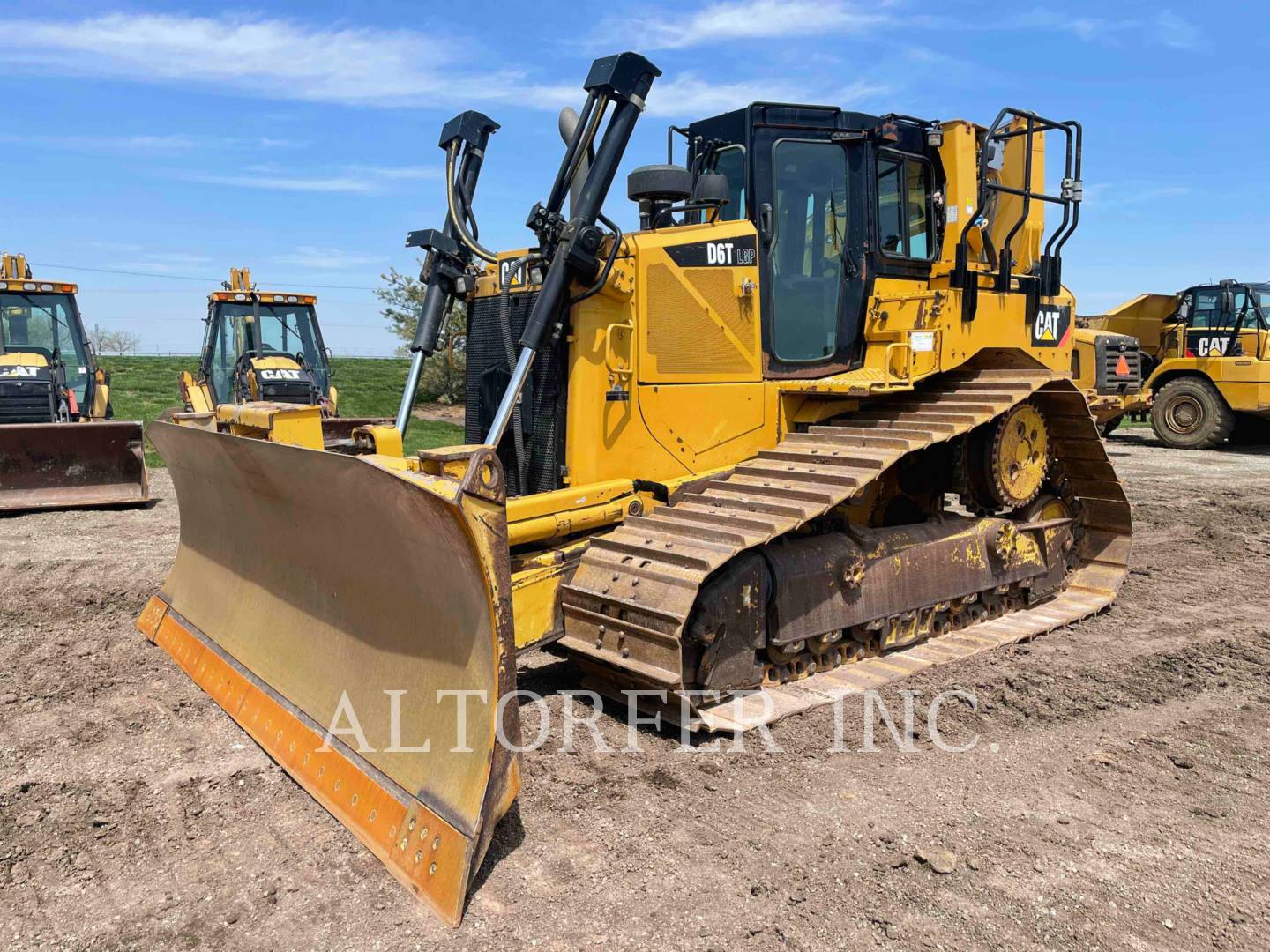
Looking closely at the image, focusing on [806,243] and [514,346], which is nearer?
[514,346]

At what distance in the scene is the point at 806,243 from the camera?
5832 millimetres

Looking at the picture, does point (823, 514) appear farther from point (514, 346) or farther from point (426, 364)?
point (426, 364)

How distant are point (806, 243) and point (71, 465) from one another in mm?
8776

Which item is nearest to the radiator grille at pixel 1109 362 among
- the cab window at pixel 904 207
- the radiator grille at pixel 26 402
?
the cab window at pixel 904 207

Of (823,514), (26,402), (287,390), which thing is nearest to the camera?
(823,514)

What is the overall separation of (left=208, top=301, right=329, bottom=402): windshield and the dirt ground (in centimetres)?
845

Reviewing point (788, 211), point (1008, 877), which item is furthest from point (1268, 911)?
point (788, 211)

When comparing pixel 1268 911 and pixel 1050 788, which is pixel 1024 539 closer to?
pixel 1050 788

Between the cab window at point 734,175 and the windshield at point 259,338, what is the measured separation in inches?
354

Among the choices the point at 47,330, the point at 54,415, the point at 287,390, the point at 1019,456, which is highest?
the point at 47,330

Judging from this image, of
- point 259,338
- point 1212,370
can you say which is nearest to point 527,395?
point 259,338

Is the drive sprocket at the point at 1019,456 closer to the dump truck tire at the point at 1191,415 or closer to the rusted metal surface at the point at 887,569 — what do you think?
the rusted metal surface at the point at 887,569

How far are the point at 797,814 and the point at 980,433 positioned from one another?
3351 millimetres

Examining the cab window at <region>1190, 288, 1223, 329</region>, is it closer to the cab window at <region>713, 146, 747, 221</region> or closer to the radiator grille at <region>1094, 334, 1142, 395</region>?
the radiator grille at <region>1094, 334, 1142, 395</region>
